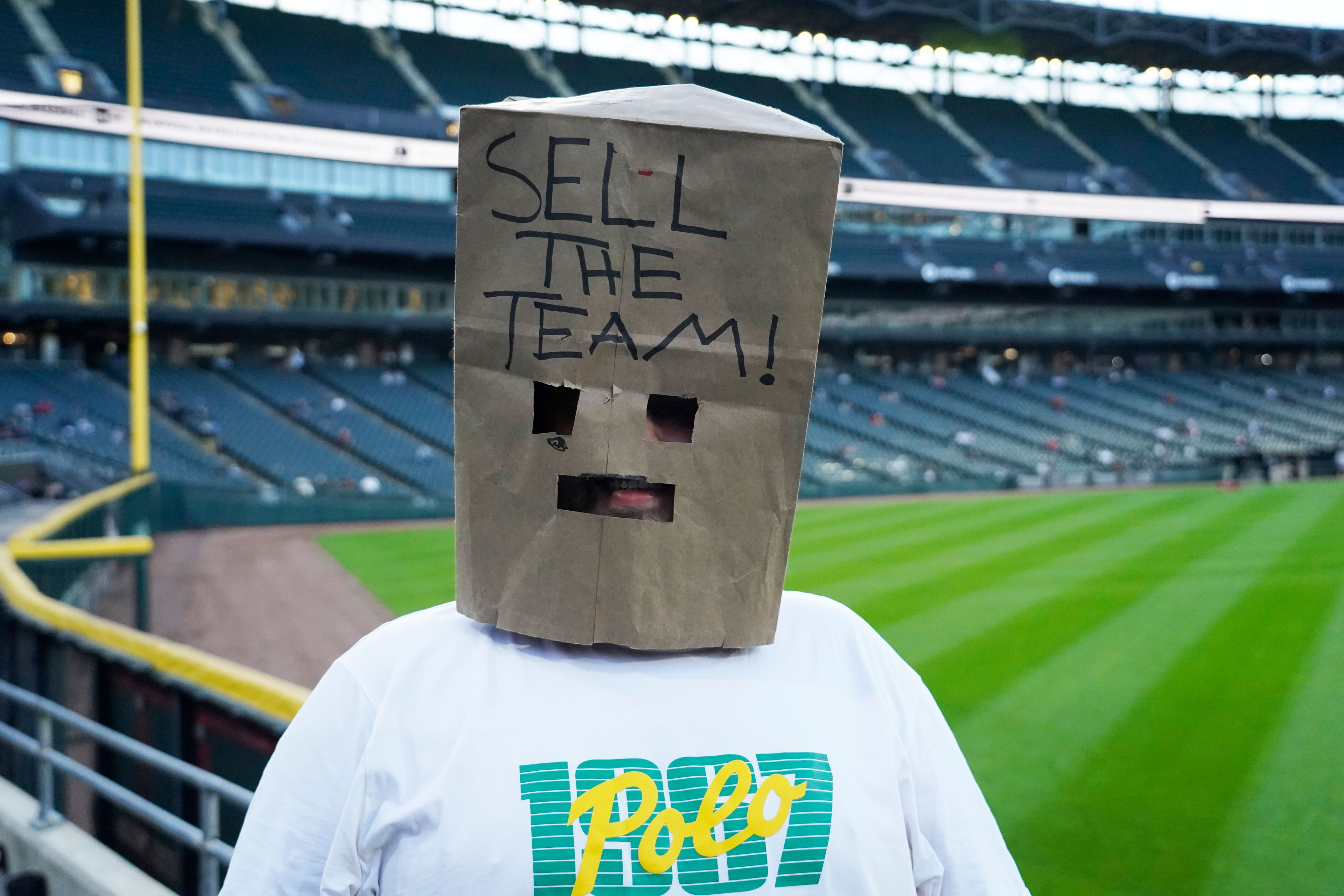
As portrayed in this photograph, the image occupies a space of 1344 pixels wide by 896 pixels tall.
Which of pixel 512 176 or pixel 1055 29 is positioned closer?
pixel 512 176

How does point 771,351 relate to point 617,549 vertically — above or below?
above

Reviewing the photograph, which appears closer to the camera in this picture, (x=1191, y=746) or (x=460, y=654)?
(x=460, y=654)

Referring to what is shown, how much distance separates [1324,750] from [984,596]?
5.34 meters

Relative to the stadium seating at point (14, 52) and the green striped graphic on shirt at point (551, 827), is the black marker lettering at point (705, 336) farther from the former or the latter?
the stadium seating at point (14, 52)

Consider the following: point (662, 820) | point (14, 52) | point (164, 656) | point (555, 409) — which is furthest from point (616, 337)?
point (14, 52)

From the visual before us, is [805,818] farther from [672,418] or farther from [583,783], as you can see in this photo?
[672,418]

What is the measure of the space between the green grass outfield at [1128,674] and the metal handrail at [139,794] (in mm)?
3678

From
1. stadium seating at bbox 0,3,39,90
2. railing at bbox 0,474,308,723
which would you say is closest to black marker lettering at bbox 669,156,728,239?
railing at bbox 0,474,308,723

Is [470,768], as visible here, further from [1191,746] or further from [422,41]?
[422,41]

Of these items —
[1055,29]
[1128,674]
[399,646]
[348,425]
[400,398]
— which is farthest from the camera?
[1055,29]

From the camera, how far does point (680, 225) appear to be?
130cm

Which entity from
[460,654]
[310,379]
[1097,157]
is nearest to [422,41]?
[310,379]

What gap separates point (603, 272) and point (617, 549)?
0.37 meters

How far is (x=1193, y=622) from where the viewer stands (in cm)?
1023
